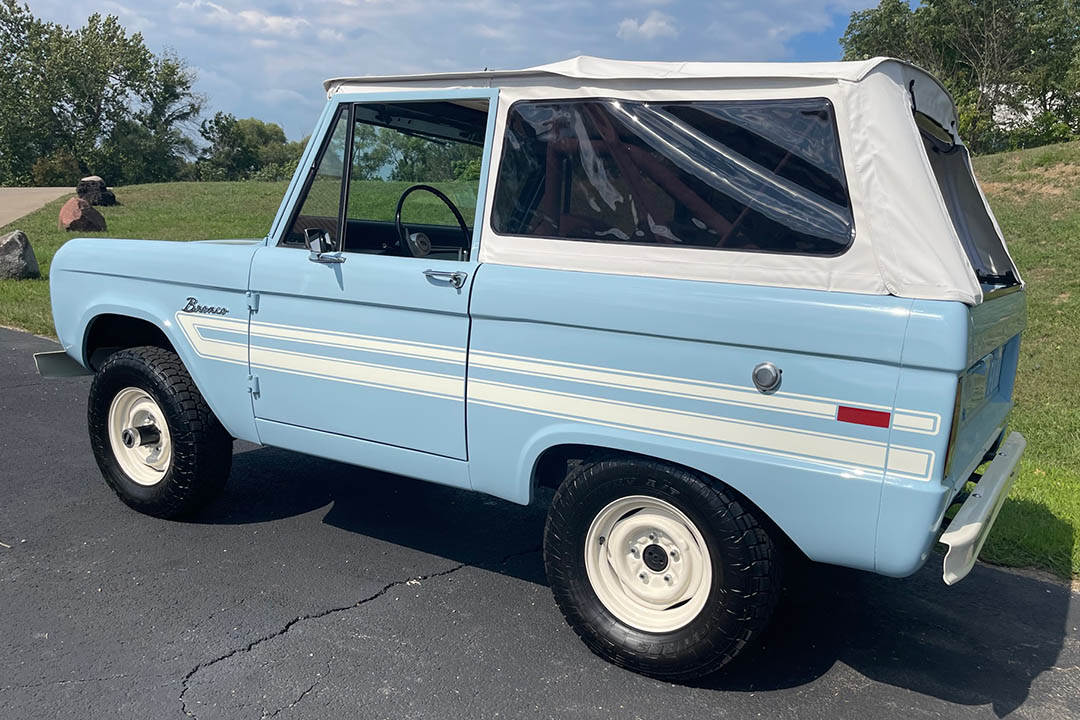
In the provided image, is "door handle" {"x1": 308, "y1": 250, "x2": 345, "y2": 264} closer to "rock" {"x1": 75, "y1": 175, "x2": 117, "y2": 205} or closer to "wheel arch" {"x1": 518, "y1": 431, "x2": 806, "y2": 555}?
"wheel arch" {"x1": 518, "y1": 431, "x2": 806, "y2": 555}

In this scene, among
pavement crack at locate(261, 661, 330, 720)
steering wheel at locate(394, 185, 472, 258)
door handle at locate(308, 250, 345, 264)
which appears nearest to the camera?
pavement crack at locate(261, 661, 330, 720)

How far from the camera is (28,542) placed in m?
4.04

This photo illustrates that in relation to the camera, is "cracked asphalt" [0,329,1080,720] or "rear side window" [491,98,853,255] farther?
"cracked asphalt" [0,329,1080,720]

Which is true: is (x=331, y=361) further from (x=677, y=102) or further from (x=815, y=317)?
(x=815, y=317)

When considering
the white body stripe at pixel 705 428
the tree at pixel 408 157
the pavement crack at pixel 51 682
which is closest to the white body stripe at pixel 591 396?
the white body stripe at pixel 705 428

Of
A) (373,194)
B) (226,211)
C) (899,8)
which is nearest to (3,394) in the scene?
(373,194)

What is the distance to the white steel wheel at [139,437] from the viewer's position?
14.2 feet

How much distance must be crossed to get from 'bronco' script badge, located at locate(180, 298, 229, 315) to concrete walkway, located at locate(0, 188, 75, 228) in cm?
1896

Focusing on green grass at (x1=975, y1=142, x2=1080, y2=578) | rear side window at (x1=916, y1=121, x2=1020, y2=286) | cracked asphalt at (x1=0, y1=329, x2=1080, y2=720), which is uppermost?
rear side window at (x1=916, y1=121, x2=1020, y2=286)

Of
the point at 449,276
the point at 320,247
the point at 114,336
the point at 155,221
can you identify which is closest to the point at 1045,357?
the point at 449,276

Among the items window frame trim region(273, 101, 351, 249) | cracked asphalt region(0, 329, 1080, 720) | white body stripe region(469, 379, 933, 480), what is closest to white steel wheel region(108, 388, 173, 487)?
cracked asphalt region(0, 329, 1080, 720)

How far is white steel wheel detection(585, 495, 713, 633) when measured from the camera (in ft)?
9.91

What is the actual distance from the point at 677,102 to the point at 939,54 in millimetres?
32487

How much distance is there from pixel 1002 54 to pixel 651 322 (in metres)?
31.5
